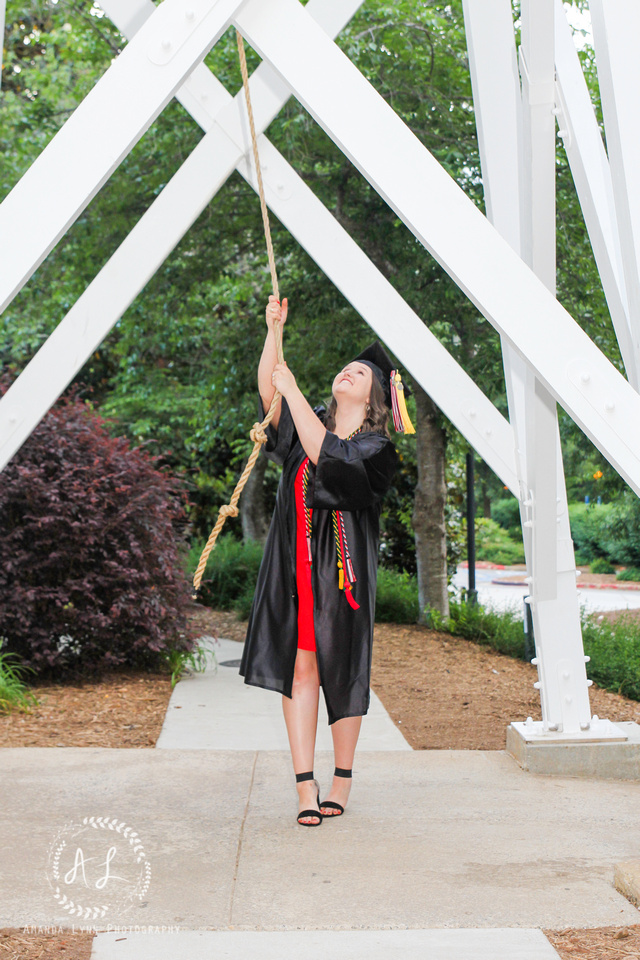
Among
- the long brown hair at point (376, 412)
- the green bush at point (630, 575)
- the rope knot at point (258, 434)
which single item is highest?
the green bush at point (630, 575)

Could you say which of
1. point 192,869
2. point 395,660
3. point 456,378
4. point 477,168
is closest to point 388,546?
point 395,660

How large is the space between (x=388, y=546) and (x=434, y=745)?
301 inches

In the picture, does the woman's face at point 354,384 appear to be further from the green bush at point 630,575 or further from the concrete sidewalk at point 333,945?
the green bush at point 630,575

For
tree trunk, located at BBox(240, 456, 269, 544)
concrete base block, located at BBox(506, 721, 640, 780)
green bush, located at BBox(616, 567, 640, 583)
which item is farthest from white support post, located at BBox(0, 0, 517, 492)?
green bush, located at BBox(616, 567, 640, 583)

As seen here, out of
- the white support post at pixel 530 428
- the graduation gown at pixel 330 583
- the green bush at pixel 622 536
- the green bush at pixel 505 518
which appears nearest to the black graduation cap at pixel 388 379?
the graduation gown at pixel 330 583

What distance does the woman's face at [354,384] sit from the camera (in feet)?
12.4

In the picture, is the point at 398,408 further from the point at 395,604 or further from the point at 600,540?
the point at 600,540

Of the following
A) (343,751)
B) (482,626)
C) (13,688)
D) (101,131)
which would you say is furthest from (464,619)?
(101,131)

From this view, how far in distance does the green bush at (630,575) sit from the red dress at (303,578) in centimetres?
1508

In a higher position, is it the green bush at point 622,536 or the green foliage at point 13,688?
the green bush at point 622,536

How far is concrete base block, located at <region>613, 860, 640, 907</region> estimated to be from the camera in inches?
114

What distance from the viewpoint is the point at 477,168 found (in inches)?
304

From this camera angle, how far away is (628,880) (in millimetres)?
2941

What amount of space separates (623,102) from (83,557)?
4680mm
